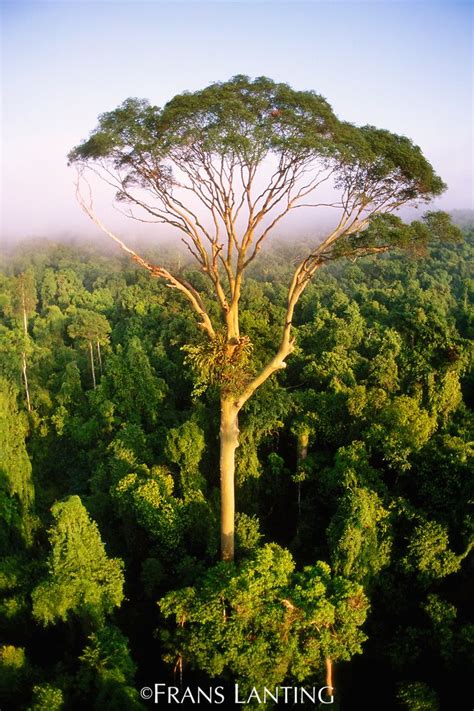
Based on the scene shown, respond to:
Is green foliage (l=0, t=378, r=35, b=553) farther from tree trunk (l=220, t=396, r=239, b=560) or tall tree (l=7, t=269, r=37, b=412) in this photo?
tall tree (l=7, t=269, r=37, b=412)

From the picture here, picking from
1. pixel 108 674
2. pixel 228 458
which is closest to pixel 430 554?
pixel 228 458

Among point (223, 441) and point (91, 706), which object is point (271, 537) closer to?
point (223, 441)

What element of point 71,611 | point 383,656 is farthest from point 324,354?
point 71,611

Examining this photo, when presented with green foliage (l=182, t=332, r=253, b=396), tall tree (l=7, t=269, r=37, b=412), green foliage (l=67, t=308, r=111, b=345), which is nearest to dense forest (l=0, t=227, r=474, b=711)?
green foliage (l=182, t=332, r=253, b=396)

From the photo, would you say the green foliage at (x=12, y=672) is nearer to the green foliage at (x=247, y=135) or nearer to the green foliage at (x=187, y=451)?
the green foliage at (x=187, y=451)

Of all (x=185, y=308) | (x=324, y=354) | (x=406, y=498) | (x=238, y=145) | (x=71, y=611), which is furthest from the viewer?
(x=185, y=308)

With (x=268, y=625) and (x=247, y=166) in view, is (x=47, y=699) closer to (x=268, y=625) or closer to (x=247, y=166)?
(x=268, y=625)

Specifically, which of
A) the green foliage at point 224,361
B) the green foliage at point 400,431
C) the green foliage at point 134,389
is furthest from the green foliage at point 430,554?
the green foliage at point 134,389
